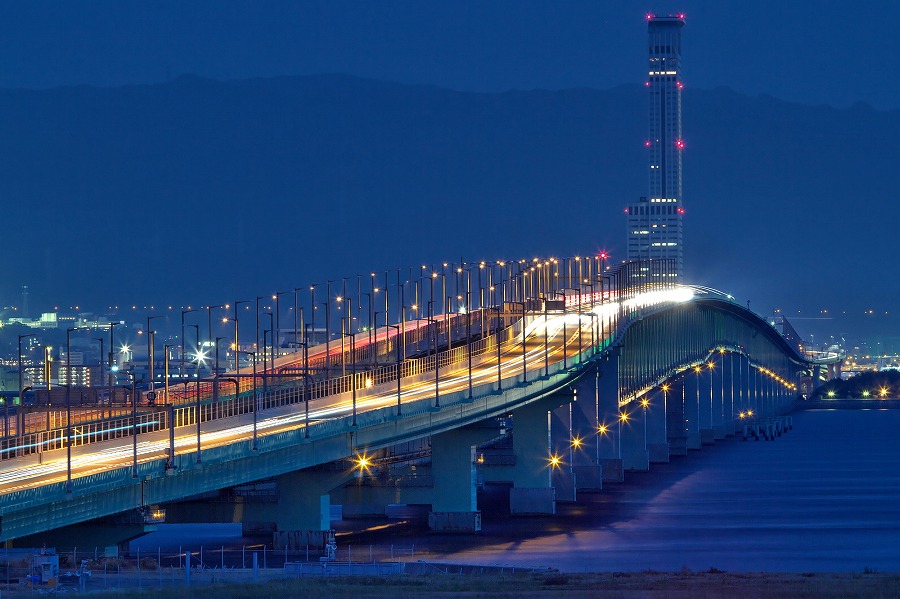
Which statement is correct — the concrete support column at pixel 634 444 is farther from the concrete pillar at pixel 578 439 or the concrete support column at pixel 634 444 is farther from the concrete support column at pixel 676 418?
the concrete support column at pixel 676 418

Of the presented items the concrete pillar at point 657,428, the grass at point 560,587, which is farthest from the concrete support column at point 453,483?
the concrete pillar at point 657,428

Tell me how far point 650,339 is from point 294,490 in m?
76.4

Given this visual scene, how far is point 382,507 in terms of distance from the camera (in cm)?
11450

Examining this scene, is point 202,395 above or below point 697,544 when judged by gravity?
above

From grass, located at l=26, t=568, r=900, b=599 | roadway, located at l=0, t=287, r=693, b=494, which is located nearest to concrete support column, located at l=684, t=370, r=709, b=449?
roadway, located at l=0, t=287, r=693, b=494

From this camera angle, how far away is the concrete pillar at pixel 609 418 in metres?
143

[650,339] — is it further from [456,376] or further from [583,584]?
[583,584]

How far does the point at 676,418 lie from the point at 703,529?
88.3 meters

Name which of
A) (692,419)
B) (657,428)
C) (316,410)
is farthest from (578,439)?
(692,419)

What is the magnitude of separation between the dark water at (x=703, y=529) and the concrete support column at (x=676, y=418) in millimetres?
28099

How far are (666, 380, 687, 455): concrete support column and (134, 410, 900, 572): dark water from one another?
1106 inches

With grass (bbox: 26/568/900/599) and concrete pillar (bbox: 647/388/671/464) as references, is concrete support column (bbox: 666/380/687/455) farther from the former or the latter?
grass (bbox: 26/568/900/599)

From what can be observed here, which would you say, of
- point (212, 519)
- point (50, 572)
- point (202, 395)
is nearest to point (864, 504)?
point (202, 395)

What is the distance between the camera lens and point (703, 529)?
10825 cm
